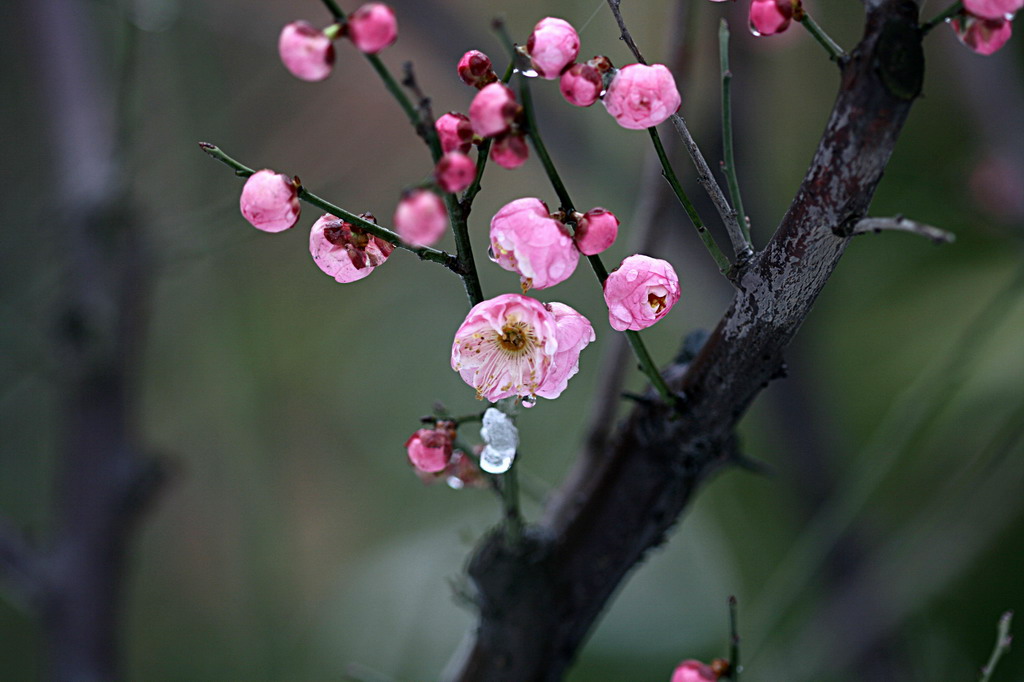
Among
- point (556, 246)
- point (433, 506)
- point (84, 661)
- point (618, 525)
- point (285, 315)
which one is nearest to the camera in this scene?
point (556, 246)

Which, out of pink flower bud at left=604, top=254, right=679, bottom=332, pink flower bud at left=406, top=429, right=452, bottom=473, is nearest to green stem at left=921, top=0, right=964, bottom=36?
pink flower bud at left=604, top=254, right=679, bottom=332

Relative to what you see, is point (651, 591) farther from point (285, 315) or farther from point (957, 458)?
point (285, 315)

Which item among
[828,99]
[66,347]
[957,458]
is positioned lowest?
[66,347]

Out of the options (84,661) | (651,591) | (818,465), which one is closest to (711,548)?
(651,591)

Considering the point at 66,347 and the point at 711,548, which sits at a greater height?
the point at 711,548

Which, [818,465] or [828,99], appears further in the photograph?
[828,99]

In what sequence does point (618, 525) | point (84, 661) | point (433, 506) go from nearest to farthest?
point (618, 525) < point (84, 661) < point (433, 506)

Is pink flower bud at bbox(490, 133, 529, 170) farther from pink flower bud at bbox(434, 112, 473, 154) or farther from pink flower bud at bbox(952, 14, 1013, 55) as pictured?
pink flower bud at bbox(952, 14, 1013, 55)

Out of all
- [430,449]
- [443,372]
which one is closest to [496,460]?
[430,449]
